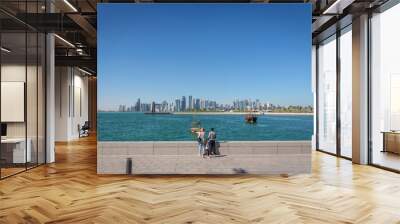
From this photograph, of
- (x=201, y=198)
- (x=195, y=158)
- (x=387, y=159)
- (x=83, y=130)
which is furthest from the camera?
(x=83, y=130)

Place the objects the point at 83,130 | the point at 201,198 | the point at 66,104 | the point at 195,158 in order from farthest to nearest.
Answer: the point at 83,130, the point at 66,104, the point at 195,158, the point at 201,198

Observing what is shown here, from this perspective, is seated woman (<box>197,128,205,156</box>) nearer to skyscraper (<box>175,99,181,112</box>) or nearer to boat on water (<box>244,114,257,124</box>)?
skyscraper (<box>175,99,181,112</box>)

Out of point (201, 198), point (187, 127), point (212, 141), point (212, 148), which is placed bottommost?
point (201, 198)

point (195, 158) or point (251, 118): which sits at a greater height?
point (251, 118)

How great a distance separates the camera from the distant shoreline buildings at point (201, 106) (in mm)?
6734

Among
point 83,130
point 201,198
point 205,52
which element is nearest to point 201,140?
point 205,52

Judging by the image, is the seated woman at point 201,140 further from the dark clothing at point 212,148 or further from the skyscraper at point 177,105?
the skyscraper at point 177,105

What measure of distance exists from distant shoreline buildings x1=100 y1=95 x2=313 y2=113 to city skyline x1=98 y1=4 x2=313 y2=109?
0.11m

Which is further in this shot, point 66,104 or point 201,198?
point 66,104

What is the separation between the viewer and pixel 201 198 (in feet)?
16.1

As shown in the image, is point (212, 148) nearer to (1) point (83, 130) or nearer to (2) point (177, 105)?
(2) point (177, 105)

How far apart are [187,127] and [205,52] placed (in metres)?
1.43

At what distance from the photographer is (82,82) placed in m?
17.5

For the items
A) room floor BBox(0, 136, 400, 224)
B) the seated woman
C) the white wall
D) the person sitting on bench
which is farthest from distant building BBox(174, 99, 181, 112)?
the person sitting on bench
